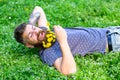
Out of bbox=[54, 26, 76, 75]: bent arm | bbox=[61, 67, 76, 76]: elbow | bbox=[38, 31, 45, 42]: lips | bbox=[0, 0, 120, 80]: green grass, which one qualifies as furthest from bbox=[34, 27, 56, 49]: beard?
bbox=[61, 67, 76, 76]: elbow

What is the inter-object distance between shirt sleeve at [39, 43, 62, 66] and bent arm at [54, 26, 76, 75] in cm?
7

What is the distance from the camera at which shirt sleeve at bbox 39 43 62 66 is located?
5814 mm

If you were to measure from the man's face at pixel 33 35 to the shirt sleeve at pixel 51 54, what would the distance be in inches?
6.9

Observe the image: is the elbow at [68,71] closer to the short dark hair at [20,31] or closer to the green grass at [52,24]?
the green grass at [52,24]

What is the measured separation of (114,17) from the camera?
778 centimetres

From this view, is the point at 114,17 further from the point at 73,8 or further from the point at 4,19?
the point at 4,19

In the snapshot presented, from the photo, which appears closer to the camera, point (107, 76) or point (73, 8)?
point (107, 76)

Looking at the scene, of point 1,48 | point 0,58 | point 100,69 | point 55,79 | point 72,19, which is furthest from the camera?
point 72,19

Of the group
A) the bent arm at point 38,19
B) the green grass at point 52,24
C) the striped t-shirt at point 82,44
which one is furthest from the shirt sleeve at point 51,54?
the bent arm at point 38,19

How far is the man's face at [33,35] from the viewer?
19.5 feet

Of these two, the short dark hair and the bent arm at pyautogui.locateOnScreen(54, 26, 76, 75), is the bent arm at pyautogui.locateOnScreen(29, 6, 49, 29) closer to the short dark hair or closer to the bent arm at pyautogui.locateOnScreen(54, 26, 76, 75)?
the short dark hair

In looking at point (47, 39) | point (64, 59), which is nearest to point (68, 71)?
point (64, 59)

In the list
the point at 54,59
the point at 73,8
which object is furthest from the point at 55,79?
the point at 73,8

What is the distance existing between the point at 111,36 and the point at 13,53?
1.46 meters
